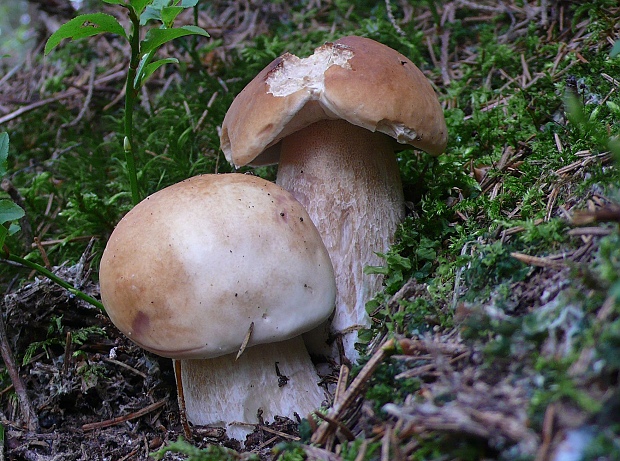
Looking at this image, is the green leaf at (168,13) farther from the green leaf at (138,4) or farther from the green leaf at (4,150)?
the green leaf at (4,150)

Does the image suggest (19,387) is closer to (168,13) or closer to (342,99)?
(168,13)

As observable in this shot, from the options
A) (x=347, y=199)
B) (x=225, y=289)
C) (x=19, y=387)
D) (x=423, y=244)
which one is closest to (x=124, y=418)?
(x=19, y=387)

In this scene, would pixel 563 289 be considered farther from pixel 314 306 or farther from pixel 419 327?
pixel 314 306

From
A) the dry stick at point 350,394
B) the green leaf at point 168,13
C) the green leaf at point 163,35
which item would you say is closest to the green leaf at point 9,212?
the green leaf at point 163,35

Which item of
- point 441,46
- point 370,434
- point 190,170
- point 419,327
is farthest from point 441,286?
point 441,46

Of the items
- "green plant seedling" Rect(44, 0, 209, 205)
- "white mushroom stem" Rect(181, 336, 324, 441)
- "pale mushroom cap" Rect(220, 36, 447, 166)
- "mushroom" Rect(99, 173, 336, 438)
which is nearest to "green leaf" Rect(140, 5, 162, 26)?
"green plant seedling" Rect(44, 0, 209, 205)
